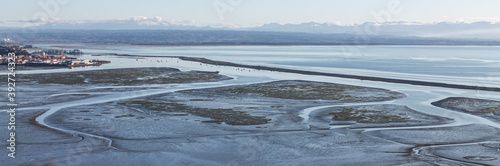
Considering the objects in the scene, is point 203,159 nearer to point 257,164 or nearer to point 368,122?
point 257,164

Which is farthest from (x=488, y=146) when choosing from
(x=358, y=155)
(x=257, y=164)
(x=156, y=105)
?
(x=156, y=105)

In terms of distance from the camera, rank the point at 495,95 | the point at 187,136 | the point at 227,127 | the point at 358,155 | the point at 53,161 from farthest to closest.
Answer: the point at 495,95, the point at 227,127, the point at 187,136, the point at 358,155, the point at 53,161

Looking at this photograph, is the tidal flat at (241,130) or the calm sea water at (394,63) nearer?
the tidal flat at (241,130)

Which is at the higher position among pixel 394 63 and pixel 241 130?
pixel 394 63

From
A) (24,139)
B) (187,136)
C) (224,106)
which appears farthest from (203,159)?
(224,106)

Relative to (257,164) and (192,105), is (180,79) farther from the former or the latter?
(257,164)

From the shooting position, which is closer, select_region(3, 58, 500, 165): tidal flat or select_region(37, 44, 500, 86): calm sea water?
select_region(3, 58, 500, 165): tidal flat

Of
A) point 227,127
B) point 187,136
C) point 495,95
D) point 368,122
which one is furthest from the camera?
point 495,95

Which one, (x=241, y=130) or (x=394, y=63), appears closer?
(x=241, y=130)

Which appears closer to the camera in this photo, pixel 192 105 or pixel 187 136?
pixel 187 136
